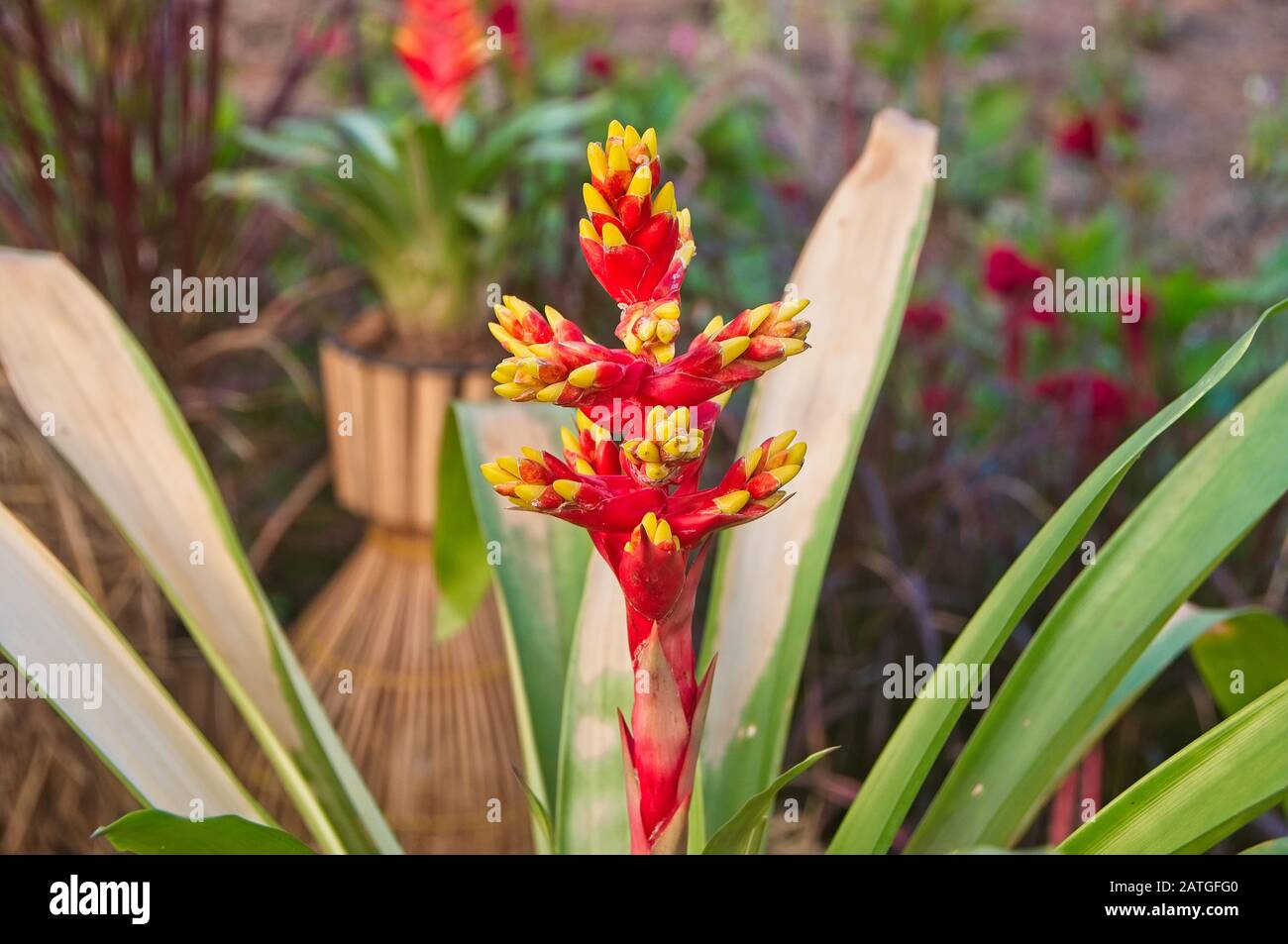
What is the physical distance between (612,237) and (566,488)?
10cm

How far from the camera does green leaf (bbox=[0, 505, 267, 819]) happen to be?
0.62 meters

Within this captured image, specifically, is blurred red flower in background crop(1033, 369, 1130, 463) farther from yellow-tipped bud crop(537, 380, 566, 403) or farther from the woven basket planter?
yellow-tipped bud crop(537, 380, 566, 403)

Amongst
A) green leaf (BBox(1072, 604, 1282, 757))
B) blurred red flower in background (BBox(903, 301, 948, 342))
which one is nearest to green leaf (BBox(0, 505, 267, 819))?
green leaf (BBox(1072, 604, 1282, 757))

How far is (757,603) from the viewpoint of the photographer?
29.4 inches

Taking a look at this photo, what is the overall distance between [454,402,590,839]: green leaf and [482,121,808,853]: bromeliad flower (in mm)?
221

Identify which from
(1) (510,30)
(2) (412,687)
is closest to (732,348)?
(2) (412,687)

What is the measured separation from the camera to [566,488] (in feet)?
1.57

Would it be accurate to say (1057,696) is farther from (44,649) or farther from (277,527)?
(277,527)

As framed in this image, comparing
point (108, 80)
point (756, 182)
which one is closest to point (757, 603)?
point (108, 80)

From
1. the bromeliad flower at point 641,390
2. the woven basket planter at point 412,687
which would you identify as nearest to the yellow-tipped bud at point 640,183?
the bromeliad flower at point 641,390
